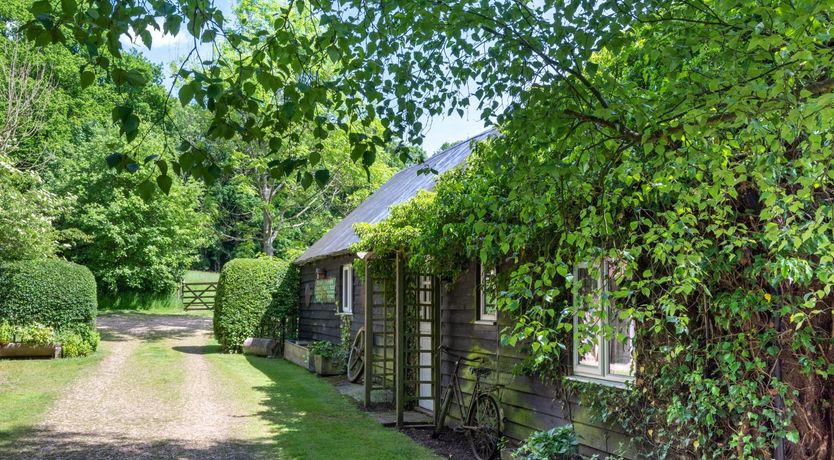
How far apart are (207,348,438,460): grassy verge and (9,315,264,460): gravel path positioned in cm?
37

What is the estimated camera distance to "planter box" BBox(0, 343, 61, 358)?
587 inches

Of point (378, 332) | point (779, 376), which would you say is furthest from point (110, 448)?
point (779, 376)

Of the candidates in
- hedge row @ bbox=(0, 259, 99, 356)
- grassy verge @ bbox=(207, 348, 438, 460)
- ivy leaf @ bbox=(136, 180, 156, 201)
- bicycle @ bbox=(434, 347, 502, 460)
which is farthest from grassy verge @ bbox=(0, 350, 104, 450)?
ivy leaf @ bbox=(136, 180, 156, 201)

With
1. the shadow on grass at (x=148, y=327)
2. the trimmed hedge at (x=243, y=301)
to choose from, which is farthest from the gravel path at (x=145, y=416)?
the shadow on grass at (x=148, y=327)

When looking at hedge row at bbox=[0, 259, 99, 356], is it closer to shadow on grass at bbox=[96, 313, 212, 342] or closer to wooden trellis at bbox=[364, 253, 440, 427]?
shadow on grass at bbox=[96, 313, 212, 342]

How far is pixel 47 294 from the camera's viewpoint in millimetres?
15414

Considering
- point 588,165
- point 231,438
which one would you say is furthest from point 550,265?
point 231,438

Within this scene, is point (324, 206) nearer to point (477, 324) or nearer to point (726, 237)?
point (477, 324)

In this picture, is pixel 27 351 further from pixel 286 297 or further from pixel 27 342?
pixel 286 297

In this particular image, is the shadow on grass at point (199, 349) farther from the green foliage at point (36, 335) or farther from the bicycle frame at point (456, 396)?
the bicycle frame at point (456, 396)

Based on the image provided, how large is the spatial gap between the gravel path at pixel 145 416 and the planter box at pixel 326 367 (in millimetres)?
2136

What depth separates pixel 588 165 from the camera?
4.25m

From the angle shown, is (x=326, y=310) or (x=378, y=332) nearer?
(x=378, y=332)

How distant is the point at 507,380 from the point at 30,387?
9.05m
